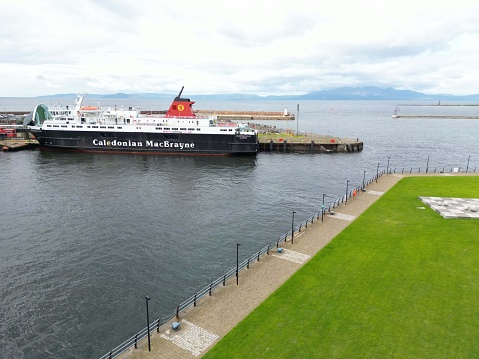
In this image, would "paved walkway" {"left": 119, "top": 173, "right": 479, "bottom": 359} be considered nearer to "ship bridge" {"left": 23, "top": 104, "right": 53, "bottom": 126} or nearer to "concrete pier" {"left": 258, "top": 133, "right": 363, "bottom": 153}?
"concrete pier" {"left": 258, "top": 133, "right": 363, "bottom": 153}

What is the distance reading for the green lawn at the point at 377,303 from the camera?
62.0 feet

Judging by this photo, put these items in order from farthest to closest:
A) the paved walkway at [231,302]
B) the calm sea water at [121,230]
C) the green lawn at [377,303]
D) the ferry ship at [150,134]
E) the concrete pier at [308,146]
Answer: the concrete pier at [308,146] < the ferry ship at [150,134] < the calm sea water at [121,230] < the paved walkway at [231,302] < the green lawn at [377,303]

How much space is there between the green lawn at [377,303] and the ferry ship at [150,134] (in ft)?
184

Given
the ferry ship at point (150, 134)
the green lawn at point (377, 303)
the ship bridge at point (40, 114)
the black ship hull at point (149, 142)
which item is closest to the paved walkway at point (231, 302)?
the green lawn at point (377, 303)

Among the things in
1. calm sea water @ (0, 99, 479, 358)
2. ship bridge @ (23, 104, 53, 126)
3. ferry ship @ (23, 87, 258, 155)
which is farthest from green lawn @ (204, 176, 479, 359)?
ship bridge @ (23, 104, 53, 126)

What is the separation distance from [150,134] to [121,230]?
2062 inches

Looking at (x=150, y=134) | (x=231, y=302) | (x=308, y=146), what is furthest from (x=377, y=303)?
(x=308, y=146)

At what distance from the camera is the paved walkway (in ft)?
62.6

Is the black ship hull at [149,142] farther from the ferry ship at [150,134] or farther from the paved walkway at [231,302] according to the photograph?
the paved walkway at [231,302]

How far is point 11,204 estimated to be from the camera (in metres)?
47.8

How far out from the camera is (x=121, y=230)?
39.7 m

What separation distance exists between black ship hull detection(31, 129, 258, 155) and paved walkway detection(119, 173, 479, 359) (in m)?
52.4

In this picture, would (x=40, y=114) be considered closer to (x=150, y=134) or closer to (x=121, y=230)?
(x=150, y=134)

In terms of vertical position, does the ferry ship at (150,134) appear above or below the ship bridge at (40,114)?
below
